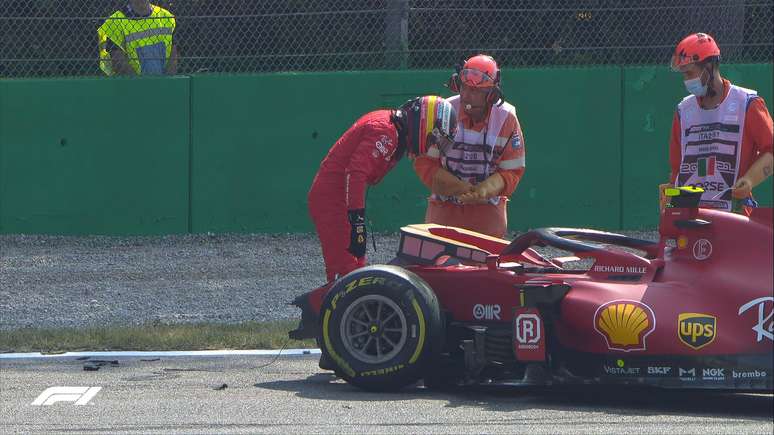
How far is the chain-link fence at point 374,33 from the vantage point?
40.2ft

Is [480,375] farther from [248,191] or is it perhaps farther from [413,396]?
[248,191]

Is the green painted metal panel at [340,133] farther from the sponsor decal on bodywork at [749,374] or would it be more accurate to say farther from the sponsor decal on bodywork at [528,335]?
the sponsor decal on bodywork at [749,374]

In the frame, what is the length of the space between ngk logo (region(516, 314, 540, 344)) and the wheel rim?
1.88ft

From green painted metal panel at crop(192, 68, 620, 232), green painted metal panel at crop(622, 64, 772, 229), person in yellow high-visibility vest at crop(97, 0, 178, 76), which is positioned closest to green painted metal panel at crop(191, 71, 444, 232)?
green painted metal panel at crop(192, 68, 620, 232)

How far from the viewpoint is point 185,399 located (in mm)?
6961

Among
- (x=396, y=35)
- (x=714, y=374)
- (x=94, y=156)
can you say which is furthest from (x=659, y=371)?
(x=94, y=156)

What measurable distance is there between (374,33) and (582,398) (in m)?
6.34

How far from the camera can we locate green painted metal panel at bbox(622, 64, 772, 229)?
12703 millimetres

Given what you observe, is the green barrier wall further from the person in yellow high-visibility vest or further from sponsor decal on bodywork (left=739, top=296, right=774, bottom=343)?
sponsor decal on bodywork (left=739, top=296, right=774, bottom=343)

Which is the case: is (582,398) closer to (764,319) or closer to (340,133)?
(764,319)

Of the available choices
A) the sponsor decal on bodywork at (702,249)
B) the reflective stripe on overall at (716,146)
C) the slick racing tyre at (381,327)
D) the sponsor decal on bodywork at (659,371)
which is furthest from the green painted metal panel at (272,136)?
the sponsor decal on bodywork at (659,371)

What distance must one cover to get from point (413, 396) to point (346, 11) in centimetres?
595

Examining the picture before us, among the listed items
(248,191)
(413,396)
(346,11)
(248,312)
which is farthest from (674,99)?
(413,396)

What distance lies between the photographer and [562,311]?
669 centimetres
